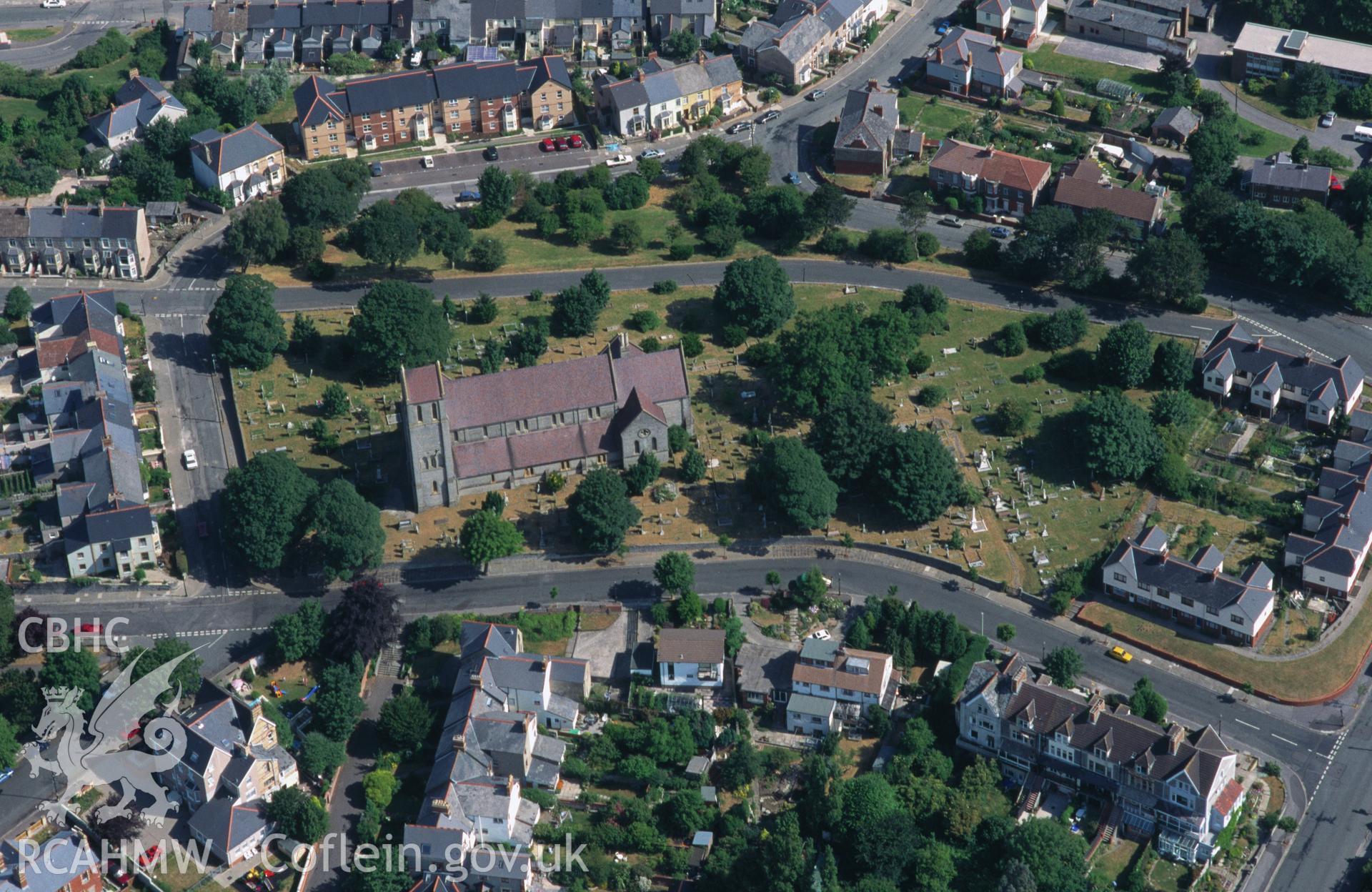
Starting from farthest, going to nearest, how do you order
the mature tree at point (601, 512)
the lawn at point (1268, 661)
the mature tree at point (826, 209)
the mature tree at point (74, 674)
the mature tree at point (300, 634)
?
the mature tree at point (826, 209) → the mature tree at point (601, 512) → the mature tree at point (300, 634) → the lawn at point (1268, 661) → the mature tree at point (74, 674)

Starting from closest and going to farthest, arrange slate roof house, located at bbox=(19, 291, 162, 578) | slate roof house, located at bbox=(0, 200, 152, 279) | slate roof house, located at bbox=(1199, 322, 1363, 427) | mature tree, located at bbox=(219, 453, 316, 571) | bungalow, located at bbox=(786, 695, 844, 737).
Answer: bungalow, located at bbox=(786, 695, 844, 737)
mature tree, located at bbox=(219, 453, 316, 571)
slate roof house, located at bbox=(19, 291, 162, 578)
slate roof house, located at bbox=(1199, 322, 1363, 427)
slate roof house, located at bbox=(0, 200, 152, 279)

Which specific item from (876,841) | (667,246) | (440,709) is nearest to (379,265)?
(667,246)

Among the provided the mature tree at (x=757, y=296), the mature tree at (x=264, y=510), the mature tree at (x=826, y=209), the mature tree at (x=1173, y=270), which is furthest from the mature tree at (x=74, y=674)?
the mature tree at (x=1173, y=270)

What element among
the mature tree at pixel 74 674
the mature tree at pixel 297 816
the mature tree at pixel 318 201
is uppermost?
the mature tree at pixel 318 201

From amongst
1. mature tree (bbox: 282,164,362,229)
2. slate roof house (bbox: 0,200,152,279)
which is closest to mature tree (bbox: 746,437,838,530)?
mature tree (bbox: 282,164,362,229)

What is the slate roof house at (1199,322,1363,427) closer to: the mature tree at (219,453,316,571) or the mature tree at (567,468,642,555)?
the mature tree at (567,468,642,555)

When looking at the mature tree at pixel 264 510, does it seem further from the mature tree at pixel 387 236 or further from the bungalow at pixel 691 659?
the mature tree at pixel 387 236
